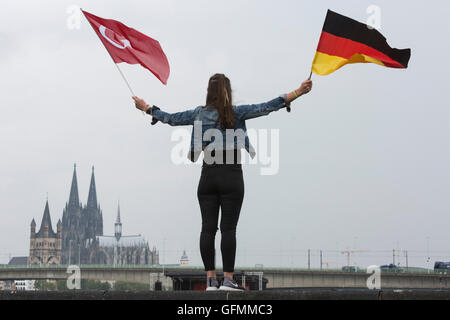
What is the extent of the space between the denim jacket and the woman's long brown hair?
0.07 meters

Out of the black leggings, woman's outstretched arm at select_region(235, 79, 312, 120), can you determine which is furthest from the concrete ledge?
woman's outstretched arm at select_region(235, 79, 312, 120)

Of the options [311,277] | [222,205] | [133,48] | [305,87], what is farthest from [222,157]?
[311,277]

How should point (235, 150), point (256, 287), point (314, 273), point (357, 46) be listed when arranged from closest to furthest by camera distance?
point (235, 150)
point (357, 46)
point (256, 287)
point (314, 273)

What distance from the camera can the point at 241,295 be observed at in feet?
16.4

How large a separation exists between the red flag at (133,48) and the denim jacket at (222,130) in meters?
2.15

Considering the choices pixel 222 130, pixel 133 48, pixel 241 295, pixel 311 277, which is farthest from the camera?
pixel 311 277

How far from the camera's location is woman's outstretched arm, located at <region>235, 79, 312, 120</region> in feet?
21.3

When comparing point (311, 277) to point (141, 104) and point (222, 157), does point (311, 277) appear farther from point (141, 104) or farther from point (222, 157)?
point (222, 157)

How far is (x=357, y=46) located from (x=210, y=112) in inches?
86.4

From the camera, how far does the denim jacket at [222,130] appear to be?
6402mm

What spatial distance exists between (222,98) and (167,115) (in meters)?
0.72

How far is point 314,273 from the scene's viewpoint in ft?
223
